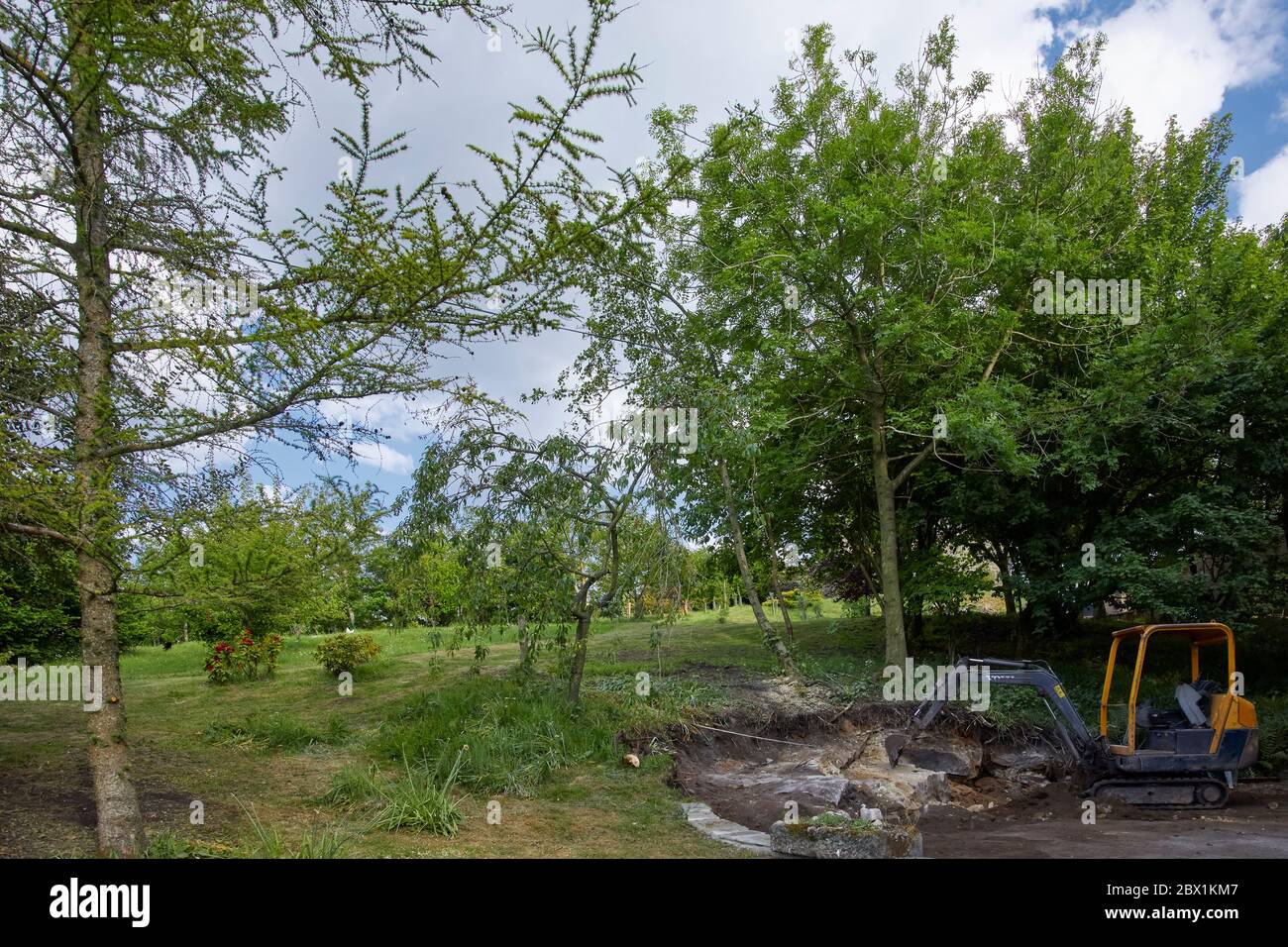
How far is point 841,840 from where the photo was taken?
5613 millimetres

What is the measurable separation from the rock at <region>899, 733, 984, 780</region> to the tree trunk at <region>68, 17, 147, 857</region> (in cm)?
878

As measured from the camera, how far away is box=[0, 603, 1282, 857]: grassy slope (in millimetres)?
5836

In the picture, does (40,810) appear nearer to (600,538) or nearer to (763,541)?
(600,538)

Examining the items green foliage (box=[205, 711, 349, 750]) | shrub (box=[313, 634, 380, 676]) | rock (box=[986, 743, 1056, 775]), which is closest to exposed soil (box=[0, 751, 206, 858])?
green foliage (box=[205, 711, 349, 750])

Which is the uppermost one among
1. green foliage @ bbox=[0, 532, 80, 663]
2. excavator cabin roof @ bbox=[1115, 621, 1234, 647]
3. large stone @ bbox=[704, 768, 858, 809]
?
green foliage @ bbox=[0, 532, 80, 663]

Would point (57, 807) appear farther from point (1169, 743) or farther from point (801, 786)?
point (1169, 743)

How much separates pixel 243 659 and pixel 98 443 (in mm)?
10233

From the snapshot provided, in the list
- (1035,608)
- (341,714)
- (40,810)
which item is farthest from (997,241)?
(40,810)

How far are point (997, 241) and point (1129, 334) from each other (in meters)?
2.85

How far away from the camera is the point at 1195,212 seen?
17.0 meters

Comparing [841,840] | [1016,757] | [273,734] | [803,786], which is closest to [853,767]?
[803,786]

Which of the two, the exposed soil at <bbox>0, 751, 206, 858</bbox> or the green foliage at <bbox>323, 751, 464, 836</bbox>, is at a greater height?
the exposed soil at <bbox>0, 751, 206, 858</bbox>

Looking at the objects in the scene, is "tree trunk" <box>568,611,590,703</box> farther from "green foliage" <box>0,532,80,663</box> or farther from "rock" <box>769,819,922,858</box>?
"green foliage" <box>0,532,80,663</box>
